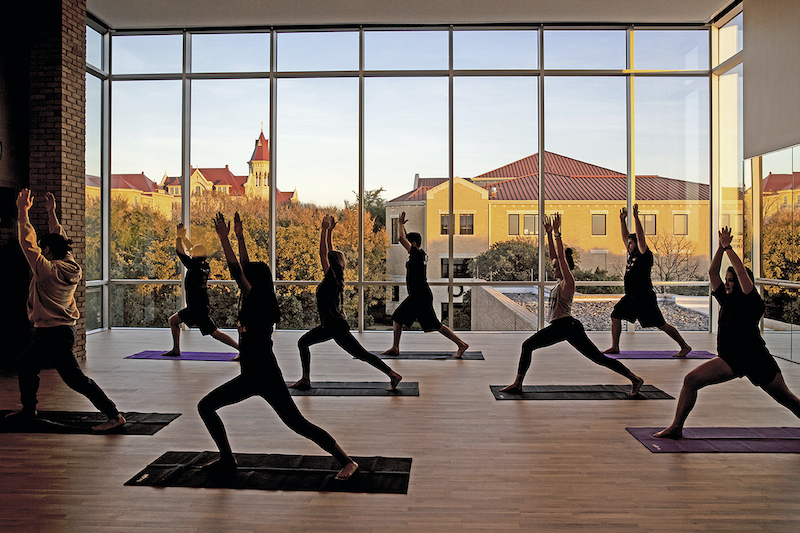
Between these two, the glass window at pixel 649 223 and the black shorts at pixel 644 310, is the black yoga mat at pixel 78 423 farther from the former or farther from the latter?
the glass window at pixel 649 223

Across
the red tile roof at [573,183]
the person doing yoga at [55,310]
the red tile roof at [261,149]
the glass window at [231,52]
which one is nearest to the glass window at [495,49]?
the red tile roof at [573,183]

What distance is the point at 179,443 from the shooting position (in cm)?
401

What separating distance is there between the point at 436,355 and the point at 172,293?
15.9ft

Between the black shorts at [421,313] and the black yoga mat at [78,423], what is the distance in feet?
9.89

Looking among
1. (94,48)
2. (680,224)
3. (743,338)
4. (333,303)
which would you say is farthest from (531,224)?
(94,48)

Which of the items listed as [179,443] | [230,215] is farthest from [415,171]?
[179,443]

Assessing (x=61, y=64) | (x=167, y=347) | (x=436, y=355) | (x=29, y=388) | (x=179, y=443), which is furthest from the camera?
(x=167, y=347)

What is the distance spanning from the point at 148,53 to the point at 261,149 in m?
2.43

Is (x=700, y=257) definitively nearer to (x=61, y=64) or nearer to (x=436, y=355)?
(x=436, y=355)

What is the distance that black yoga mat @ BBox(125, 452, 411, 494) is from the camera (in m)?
3.27

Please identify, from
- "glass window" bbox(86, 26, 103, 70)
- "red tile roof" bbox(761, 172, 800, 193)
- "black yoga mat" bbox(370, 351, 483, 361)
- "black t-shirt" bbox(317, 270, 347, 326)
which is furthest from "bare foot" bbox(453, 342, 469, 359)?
"glass window" bbox(86, 26, 103, 70)

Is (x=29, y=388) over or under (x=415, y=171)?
under

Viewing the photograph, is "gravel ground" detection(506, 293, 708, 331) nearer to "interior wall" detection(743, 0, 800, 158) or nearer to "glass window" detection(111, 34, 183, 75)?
"interior wall" detection(743, 0, 800, 158)

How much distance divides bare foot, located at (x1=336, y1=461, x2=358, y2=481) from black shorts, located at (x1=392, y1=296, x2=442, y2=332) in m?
3.55
